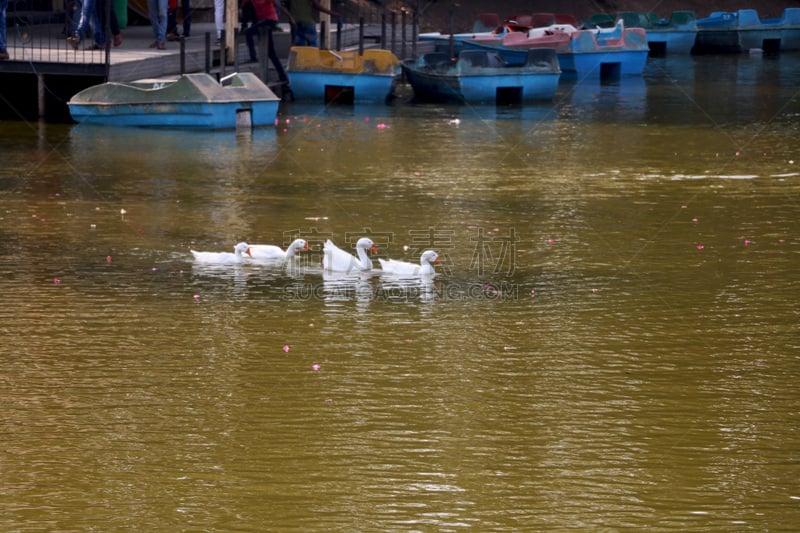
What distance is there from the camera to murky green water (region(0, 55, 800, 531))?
764 centimetres

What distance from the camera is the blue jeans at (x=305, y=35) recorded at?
94.5 ft

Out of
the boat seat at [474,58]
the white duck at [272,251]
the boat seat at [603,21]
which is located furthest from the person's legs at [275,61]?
the boat seat at [603,21]

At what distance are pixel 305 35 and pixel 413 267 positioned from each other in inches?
688

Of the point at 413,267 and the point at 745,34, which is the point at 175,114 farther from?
the point at 745,34

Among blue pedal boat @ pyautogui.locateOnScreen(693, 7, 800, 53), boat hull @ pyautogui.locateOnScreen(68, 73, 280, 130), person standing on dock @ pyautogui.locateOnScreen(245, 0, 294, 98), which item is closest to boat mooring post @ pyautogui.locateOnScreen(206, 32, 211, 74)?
person standing on dock @ pyautogui.locateOnScreen(245, 0, 294, 98)

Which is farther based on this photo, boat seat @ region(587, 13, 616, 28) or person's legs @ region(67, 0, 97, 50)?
boat seat @ region(587, 13, 616, 28)

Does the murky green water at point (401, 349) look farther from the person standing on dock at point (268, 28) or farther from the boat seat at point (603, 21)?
the boat seat at point (603, 21)

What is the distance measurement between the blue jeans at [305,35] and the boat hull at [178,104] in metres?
6.30

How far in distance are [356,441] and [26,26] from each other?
23.6 m

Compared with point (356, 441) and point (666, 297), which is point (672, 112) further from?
point (356, 441)

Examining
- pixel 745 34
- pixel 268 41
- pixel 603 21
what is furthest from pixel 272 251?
pixel 745 34

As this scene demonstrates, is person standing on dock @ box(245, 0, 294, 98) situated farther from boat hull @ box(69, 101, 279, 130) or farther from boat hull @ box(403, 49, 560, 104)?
boat hull @ box(69, 101, 279, 130)

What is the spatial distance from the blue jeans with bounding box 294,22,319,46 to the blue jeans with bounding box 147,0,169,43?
3587 millimetres

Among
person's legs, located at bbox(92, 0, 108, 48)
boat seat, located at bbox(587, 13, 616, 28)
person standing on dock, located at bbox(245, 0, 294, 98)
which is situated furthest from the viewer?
boat seat, located at bbox(587, 13, 616, 28)
